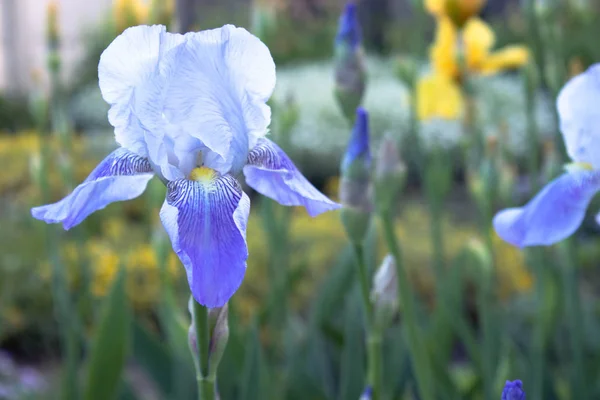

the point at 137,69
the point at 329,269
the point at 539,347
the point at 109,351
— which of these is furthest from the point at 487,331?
the point at 329,269

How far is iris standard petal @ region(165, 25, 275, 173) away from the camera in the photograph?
53 centimetres

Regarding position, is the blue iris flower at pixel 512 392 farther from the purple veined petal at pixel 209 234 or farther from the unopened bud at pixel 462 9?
the unopened bud at pixel 462 9

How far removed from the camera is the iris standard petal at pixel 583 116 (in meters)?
0.70

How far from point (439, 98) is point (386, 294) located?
1.05 m

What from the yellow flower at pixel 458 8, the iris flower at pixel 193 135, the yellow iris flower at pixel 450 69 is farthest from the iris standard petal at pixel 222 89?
the yellow iris flower at pixel 450 69

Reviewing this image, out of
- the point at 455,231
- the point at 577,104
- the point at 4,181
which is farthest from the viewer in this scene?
the point at 4,181

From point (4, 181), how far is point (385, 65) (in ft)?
16.3

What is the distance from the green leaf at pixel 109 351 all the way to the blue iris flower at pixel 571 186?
63 cm

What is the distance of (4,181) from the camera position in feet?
14.8

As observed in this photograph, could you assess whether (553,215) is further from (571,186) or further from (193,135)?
(193,135)

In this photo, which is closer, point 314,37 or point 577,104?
point 577,104

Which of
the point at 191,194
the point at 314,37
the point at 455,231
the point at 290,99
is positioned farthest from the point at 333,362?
the point at 314,37

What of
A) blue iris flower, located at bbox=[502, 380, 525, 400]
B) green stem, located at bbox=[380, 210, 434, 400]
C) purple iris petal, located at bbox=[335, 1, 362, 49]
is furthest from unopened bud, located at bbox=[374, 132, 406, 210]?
blue iris flower, located at bbox=[502, 380, 525, 400]

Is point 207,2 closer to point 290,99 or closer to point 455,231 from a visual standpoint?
point 455,231
